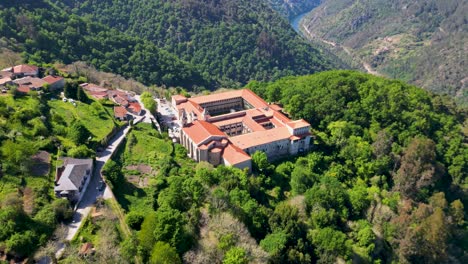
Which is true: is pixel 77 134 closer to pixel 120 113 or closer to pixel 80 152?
pixel 80 152

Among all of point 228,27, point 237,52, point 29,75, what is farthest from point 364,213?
point 228,27

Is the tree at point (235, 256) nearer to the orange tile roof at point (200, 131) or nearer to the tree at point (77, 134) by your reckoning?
the orange tile roof at point (200, 131)

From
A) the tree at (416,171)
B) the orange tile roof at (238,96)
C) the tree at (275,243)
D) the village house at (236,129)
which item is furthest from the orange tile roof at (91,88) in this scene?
the tree at (416,171)

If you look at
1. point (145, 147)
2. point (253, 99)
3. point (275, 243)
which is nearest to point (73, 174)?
point (145, 147)

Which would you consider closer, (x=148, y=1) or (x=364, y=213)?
(x=364, y=213)

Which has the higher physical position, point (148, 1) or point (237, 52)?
point (148, 1)

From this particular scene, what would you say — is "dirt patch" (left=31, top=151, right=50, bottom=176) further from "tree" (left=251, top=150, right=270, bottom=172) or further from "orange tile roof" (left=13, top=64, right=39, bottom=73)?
"tree" (left=251, top=150, right=270, bottom=172)

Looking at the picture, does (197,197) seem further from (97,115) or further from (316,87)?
(316,87)
